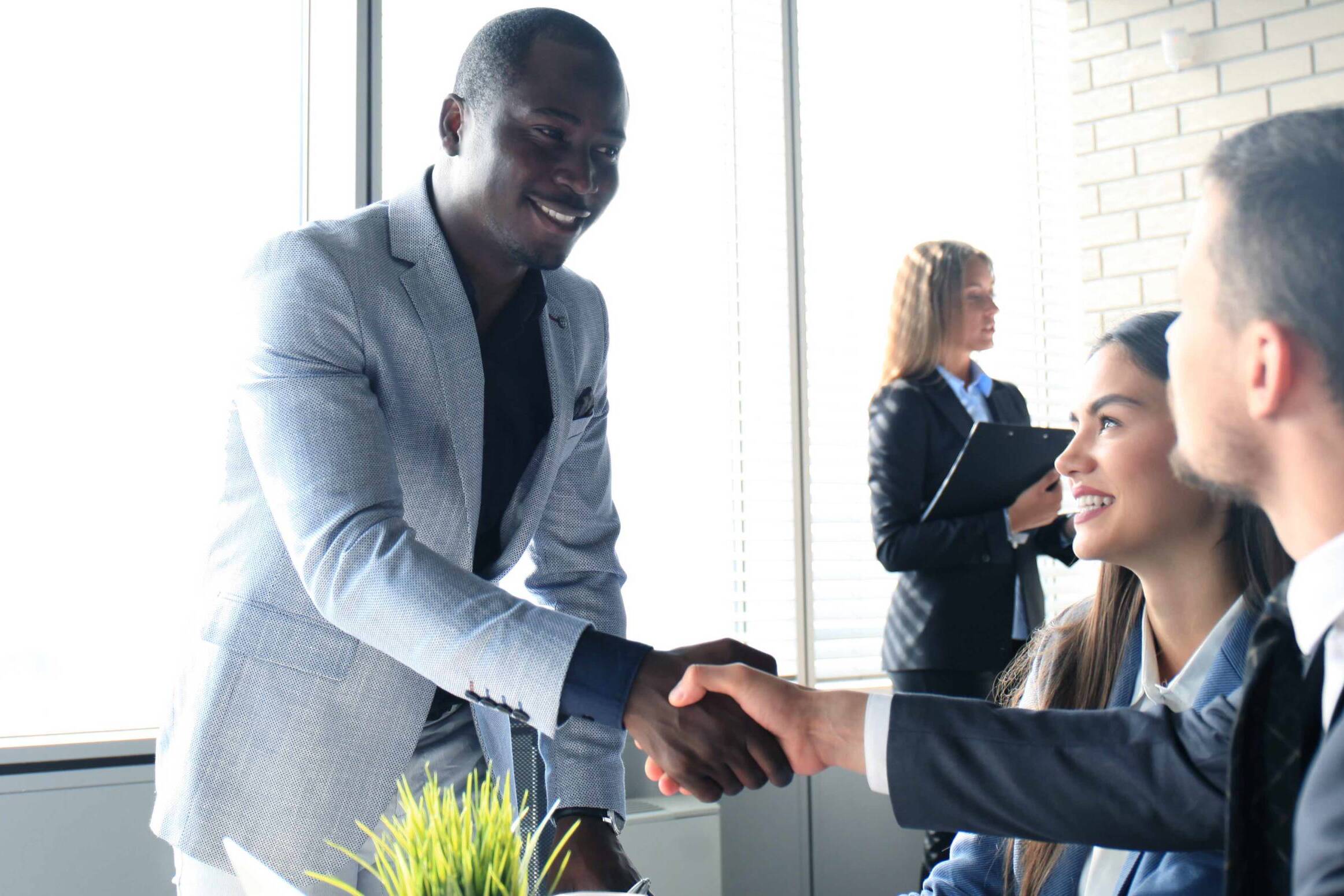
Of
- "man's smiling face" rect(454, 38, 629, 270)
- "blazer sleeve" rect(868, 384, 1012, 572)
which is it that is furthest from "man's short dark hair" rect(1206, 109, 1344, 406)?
"blazer sleeve" rect(868, 384, 1012, 572)

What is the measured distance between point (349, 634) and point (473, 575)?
8.1 inches

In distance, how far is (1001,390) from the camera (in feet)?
11.5

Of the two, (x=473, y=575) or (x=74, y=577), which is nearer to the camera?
(x=473, y=575)

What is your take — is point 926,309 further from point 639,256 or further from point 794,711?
point 794,711

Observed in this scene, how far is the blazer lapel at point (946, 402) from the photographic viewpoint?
10.8ft

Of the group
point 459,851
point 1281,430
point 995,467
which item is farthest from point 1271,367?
point 995,467

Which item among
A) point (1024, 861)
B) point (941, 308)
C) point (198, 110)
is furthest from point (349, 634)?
point (941, 308)

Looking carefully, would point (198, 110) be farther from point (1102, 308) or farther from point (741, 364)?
point (1102, 308)

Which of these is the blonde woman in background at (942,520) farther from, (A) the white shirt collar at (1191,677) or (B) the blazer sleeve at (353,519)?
(B) the blazer sleeve at (353,519)

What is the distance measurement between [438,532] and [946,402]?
190 cm

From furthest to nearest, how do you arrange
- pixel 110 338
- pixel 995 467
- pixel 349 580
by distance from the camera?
1. pixel 995 467
2. pixel 110 338
3. pixel 349 580

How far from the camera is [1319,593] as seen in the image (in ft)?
2.97

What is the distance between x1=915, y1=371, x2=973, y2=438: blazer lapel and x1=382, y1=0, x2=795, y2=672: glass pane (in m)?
0.94

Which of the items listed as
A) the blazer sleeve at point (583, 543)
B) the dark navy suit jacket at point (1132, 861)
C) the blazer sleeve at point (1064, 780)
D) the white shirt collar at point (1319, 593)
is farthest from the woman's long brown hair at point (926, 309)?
the white shirt collar at point (1319, 593)
